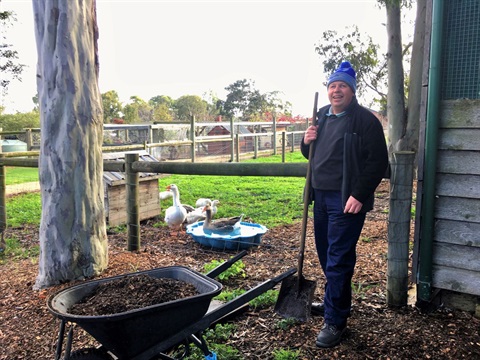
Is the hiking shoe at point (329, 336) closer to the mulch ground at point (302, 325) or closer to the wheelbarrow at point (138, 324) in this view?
the mulch ground at point (302, 325)

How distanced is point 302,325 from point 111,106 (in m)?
26.6

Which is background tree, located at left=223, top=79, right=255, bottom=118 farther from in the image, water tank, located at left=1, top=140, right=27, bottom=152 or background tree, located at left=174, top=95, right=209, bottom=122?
water tank, located at left=1, top=140, right=27, bottom=152

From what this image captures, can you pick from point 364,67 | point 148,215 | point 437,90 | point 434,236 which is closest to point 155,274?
point 434,236

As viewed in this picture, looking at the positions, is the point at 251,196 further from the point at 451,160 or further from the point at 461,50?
the point at 461,50

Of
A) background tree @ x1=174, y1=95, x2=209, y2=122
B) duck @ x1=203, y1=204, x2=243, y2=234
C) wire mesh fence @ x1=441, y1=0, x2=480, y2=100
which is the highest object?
background tree @ x1=174, y1=95, x2=209, y2=122

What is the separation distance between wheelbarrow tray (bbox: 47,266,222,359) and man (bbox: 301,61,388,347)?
1.00 m

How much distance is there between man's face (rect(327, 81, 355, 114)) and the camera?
3.06 meters

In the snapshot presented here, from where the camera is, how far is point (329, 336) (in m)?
3.01

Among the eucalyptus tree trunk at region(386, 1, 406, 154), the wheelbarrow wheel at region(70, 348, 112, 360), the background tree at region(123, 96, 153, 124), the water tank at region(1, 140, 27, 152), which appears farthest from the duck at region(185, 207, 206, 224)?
the background tree at region(123, 96, 153, 124)

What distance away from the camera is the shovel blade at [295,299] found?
3.12 meters

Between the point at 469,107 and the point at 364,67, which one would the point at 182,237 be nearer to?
the point at 469,107

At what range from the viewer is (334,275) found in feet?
10.1

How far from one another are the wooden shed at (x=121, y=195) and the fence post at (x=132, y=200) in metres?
1.42

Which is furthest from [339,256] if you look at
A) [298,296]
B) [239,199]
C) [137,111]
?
[137,111]
